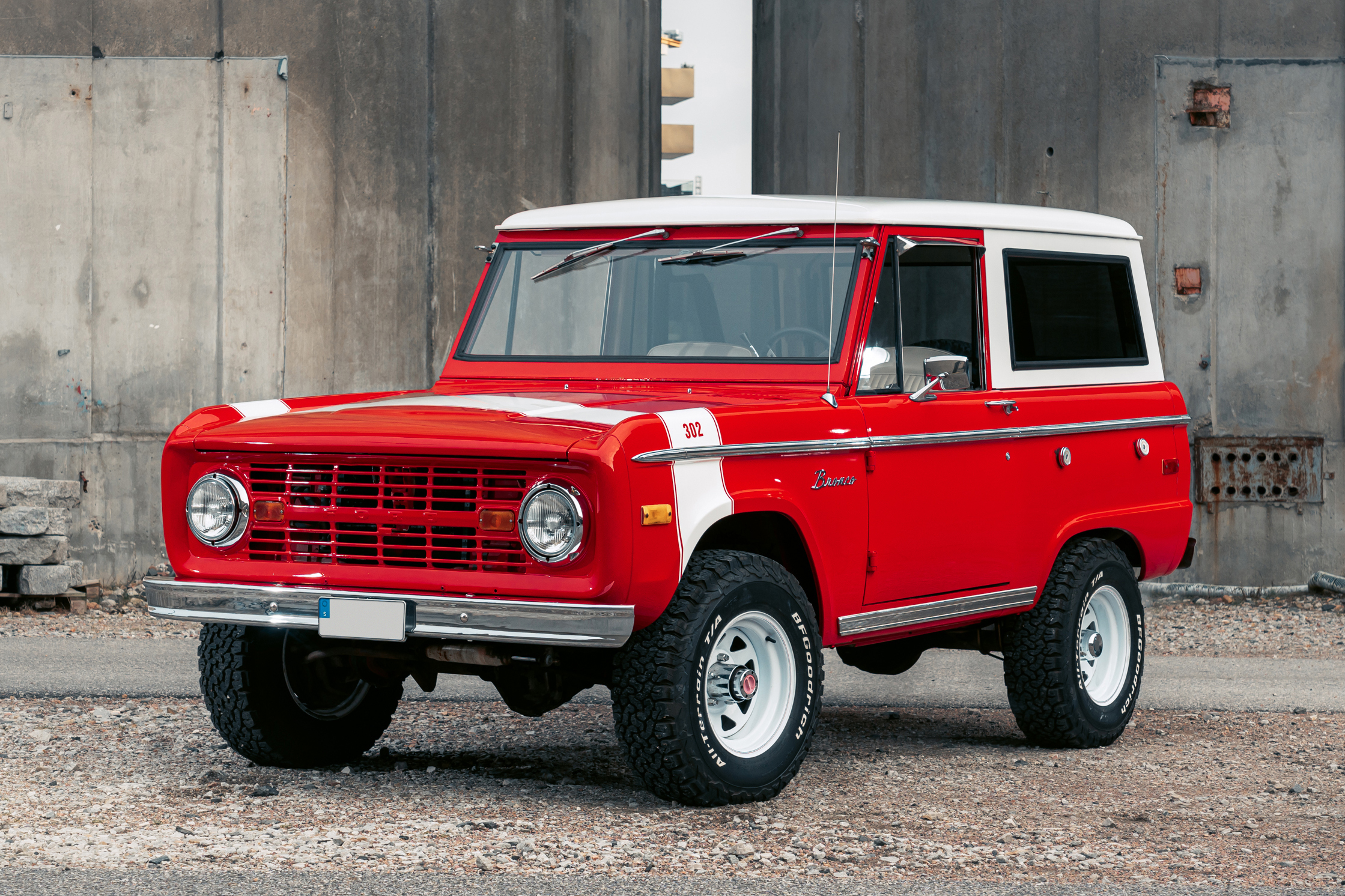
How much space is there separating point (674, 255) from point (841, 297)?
71 cm

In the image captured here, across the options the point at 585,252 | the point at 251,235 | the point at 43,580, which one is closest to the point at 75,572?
the point at 43,580

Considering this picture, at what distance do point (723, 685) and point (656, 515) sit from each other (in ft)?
2.40

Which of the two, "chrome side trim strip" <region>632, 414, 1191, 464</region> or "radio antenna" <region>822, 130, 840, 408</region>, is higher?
"radio antenna" <region>822, 130, 840, 408</region>

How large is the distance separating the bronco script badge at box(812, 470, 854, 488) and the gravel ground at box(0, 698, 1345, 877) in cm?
109

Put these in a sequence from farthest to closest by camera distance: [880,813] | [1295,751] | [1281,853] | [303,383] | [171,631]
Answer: [303,383]
[171,631]
[1295,751]
[880,813]
[1281,853]

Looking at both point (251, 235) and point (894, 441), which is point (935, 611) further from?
point (251, 235)

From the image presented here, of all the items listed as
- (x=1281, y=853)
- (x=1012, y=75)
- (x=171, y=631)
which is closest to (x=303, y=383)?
(x=171, y=631)

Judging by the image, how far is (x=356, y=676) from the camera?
614cm

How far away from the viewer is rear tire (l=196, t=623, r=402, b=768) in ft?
19.6

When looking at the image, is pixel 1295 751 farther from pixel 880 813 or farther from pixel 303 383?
pixel 303 383

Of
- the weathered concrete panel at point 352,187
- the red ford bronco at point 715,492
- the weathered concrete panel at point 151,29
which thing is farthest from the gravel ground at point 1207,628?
the weathered concrete panel at point 151,29

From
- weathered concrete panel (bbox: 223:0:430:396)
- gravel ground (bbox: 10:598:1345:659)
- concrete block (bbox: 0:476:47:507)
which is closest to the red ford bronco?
gravel ground (bbox: 10:598:1345:659)

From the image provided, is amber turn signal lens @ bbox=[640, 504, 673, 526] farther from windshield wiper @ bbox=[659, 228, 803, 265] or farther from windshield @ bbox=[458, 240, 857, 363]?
windshield wiper @ bbox=[659, 228, 803, 265]

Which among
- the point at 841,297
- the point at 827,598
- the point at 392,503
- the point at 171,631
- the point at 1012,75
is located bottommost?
the point at 171,631
